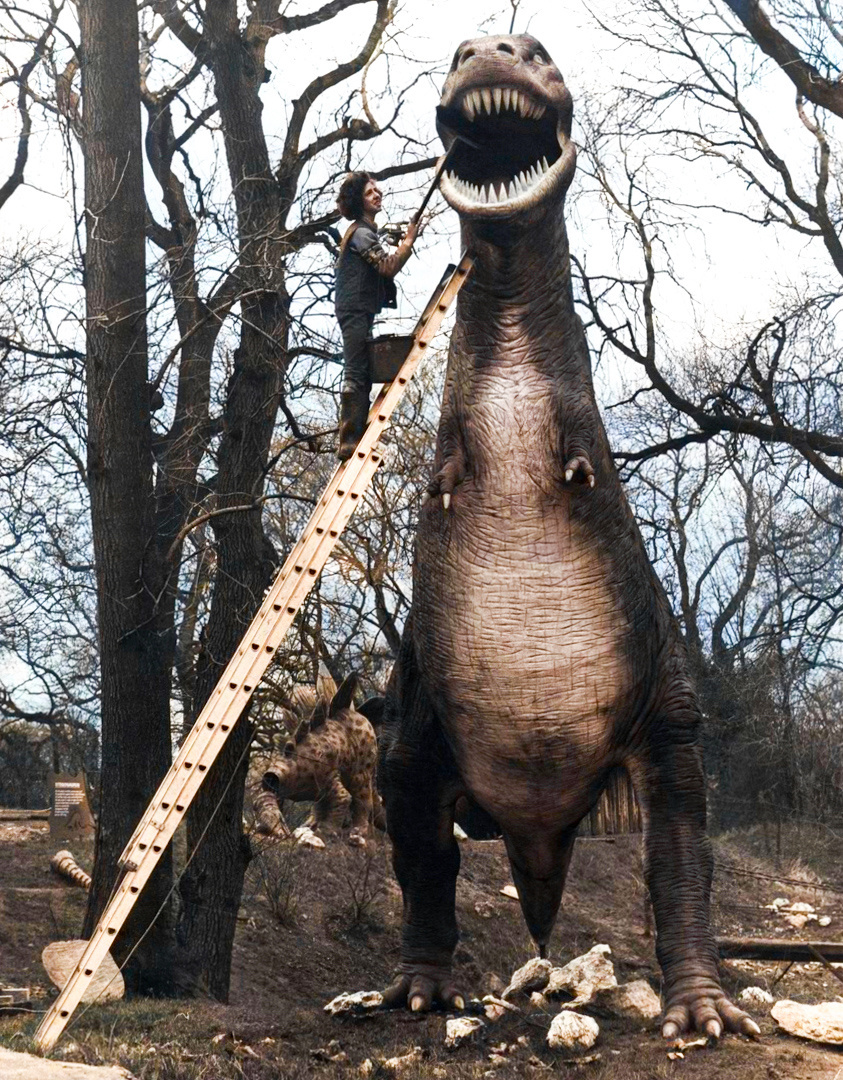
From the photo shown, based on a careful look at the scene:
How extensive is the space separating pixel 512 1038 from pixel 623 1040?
427 millimetres

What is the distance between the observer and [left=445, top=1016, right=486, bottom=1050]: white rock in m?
5.43

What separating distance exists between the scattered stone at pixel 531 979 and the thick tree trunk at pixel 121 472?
3004 millimetres

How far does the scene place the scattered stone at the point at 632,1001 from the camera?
5.89 m

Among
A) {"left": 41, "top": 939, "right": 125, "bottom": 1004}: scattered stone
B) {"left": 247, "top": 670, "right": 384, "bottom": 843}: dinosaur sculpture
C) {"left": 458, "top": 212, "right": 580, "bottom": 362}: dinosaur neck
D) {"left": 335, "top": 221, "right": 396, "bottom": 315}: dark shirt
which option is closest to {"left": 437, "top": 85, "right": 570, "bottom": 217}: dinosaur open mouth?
{"left": 458, "top": 212, "right": 580, "bottom": 362}: dinosaur neck

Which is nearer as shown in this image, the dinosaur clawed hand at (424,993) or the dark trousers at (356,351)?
the dinosaur clawed hand at (424,993)

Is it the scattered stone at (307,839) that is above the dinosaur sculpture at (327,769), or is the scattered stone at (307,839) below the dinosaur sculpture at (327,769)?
below

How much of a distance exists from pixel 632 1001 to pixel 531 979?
0.62 meters

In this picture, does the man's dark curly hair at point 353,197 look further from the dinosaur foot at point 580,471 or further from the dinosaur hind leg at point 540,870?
the dinosaur hind leg at point 540,870

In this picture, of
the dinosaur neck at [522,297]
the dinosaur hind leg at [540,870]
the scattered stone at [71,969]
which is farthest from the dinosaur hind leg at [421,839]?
the dinosaur neck at [522,297]

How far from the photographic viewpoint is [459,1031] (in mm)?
5445

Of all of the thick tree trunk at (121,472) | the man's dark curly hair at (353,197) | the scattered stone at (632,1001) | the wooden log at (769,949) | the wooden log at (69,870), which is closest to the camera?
the scattered stone at (632,1001)

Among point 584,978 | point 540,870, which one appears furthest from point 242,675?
point 584,978

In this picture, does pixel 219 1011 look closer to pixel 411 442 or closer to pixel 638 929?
pixel 638 929

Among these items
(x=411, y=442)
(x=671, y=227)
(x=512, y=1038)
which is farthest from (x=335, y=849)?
(x=512, y=1038)
